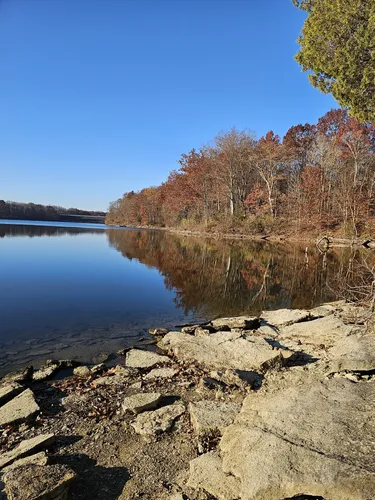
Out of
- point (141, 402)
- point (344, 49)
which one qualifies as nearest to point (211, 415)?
point (141, 402)

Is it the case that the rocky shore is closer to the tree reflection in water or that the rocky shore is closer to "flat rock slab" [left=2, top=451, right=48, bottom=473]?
"flat rock slab" [left=2, top=451, right=48, bottom=473]

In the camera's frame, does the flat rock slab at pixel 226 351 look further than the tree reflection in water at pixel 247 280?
No

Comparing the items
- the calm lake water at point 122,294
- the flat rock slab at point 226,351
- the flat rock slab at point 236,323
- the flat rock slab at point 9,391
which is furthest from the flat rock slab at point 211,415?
the flat rock slab at point 236,323

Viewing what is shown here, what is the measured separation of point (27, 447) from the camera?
11.2 ft

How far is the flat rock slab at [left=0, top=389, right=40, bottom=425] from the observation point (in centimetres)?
416

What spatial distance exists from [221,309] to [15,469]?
26.9ft

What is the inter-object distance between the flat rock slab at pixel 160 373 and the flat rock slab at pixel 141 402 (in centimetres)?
84

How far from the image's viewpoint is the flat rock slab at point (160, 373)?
5.43 metres

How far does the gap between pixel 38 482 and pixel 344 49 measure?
489 inches

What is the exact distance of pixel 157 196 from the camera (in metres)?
69.4

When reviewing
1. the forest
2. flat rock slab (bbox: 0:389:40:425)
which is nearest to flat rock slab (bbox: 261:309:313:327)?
flat rock slab (bbox: 0:389:40:425)

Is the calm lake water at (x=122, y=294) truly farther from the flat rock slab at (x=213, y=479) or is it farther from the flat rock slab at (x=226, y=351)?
the flat rock slab at (x=213, y=479)

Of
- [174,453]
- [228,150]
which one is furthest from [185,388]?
[228,150]

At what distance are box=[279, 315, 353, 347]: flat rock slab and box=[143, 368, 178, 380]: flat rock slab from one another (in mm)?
2986
